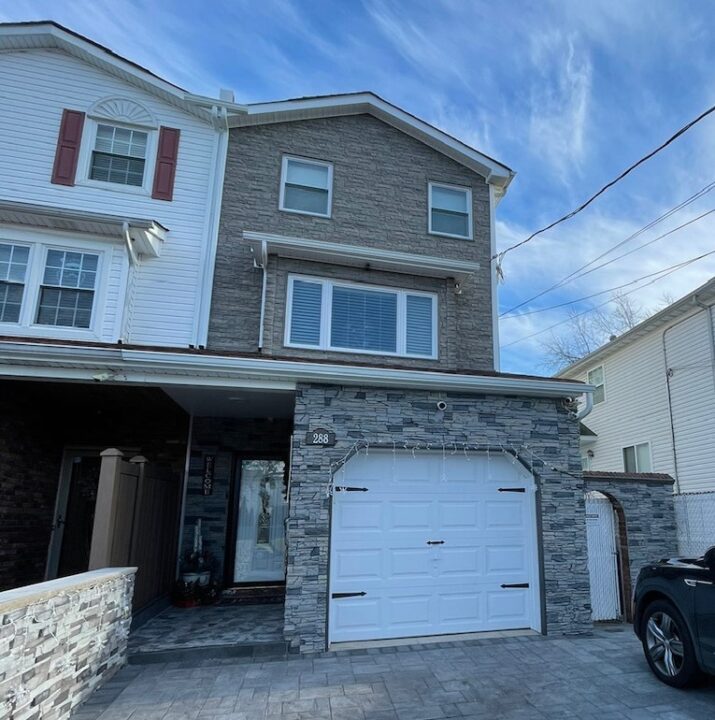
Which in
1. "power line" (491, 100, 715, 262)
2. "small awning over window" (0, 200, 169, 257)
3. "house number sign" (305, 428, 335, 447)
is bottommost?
"house number sign" (305, 428, 335, 447)

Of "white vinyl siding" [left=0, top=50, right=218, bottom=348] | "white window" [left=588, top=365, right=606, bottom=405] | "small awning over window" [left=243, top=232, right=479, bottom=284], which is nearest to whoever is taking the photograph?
"white vinyl siding" [left=0, top=50, right=218, bottom=348]

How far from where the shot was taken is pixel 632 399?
13430 millimetres

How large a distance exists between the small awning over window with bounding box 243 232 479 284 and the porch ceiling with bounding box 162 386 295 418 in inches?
99.0

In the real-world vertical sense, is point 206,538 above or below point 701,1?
below

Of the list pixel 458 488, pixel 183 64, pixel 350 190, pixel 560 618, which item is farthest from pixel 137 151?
pixel 560 618

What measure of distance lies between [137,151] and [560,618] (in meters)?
9.64

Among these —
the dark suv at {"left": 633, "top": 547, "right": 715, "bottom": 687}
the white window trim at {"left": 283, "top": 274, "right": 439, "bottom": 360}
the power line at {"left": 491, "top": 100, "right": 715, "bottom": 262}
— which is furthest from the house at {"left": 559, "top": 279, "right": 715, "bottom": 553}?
the dark suv at {"left": 633, "top": 547, "right": 715, "bottom": 687}

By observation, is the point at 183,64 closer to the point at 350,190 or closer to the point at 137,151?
the point at 137,151

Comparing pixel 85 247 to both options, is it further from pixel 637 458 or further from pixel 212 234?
pixel 637 458

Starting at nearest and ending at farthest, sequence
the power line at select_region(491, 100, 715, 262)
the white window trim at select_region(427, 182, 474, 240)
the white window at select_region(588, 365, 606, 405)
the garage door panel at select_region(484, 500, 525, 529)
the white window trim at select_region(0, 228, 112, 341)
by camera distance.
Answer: the power line at select_region(491, 100, 715, 262)
the garage door panel at select_region(484, 500, 525, 529)
the white window trim at select_region(0, 228, 112, 341)
the white window trim at select_region(427, 182, 474, 240)
the white window at select_region(588, 365, 606, 405)

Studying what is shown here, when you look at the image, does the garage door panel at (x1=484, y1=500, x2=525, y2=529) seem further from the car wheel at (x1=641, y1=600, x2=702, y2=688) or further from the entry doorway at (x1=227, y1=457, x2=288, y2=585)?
the entry doorway at (x1=227, y1=457, x2=288, y2=585)

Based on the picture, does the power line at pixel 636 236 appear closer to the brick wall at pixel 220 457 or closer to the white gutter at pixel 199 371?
the white gutter at pixel 199 371

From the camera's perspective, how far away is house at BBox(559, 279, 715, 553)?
36.2 feet

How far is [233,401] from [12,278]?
151 inches
